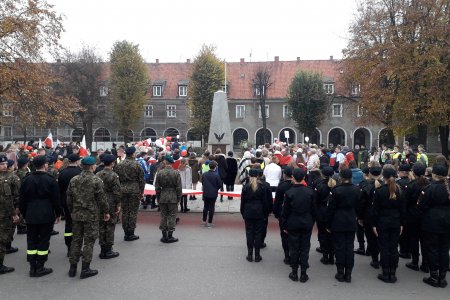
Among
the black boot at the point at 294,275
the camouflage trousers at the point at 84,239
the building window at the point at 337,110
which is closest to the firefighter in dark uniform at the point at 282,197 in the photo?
the black boot at the point at 294,275

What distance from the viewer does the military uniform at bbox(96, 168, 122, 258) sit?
7.86 meters

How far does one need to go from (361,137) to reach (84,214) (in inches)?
1872

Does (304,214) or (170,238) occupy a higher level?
(304,214)

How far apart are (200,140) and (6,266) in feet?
143

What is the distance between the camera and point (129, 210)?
909 centimetres

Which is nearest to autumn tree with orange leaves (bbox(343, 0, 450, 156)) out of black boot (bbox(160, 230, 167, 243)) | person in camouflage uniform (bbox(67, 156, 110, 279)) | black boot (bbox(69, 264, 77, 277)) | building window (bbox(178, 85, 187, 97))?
black boot (bbox(160, 230, 167, 243))

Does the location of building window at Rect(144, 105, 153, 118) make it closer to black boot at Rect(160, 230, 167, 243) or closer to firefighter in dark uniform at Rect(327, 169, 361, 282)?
black boot at Rect(160, 230, 167, 243)

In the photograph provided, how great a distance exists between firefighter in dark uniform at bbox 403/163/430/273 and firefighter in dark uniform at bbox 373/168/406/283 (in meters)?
0.61

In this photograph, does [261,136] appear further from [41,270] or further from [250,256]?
[41,270]

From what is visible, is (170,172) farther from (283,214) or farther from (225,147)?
(225,147)

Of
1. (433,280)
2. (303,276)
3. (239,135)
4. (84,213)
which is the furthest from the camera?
(239,135)

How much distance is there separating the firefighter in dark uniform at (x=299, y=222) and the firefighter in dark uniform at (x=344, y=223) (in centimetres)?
39

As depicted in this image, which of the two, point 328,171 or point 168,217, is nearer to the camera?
point 328,171

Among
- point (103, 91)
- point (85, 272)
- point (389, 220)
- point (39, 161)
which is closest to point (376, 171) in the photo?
point (389, 220)
